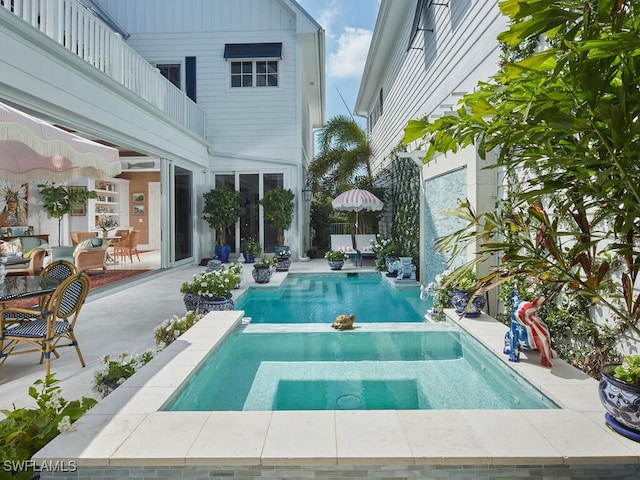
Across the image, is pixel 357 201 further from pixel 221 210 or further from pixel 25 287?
pixel 25 287

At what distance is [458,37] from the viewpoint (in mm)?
6426

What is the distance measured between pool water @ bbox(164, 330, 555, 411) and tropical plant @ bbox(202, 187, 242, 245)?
7311mm

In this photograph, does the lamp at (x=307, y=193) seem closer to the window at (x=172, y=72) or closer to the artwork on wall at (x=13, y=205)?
the window at (x=172, y=72)

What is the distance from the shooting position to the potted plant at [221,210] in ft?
36.4

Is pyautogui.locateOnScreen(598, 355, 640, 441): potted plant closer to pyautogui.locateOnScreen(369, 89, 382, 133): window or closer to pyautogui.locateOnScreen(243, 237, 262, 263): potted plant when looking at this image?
pyautogui.locateOnScreen(243, 237, 262, 263): potted plant

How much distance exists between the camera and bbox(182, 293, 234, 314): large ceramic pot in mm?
5074

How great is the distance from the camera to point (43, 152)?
11.9ft

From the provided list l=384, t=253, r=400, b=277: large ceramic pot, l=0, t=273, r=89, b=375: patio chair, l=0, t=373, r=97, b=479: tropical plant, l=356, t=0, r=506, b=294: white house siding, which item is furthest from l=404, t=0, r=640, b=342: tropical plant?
l=384, t=253, r=400, b=277: large ceramic pot

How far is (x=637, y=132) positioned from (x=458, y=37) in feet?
19.9

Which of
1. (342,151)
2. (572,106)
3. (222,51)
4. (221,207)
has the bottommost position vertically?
(572,106)

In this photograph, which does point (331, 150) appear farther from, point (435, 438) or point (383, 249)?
point (435, 438)

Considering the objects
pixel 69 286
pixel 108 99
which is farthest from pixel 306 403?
pixel 108 99

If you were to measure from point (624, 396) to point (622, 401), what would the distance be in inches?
1.2

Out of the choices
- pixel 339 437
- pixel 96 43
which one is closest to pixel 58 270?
pixel 339 437
